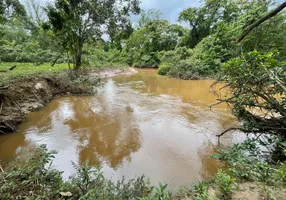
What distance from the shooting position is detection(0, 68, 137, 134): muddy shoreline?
3886mm

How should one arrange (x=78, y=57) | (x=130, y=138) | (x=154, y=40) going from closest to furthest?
(x=130, y=138), (x=78, y=57), (x=154, y=40)

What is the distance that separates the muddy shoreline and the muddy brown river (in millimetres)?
236

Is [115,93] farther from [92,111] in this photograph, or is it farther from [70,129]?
[70,129]

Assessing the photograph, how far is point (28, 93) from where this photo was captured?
5.17 metres

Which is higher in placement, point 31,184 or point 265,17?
point 265,17

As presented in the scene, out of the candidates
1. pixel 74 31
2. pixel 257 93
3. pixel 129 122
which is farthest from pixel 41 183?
pixel 74 31

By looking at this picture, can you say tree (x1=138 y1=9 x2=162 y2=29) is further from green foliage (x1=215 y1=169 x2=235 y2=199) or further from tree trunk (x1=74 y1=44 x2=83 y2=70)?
green foliage (x1=215 y1=169 x2=235 y2=199)

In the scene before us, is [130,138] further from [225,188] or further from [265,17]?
[265,17]

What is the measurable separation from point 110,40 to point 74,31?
80.4 inches

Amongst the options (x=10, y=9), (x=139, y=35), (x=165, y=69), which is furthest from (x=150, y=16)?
(x=10, y=9)

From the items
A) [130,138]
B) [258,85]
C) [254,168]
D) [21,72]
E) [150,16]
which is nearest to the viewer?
[254,168]

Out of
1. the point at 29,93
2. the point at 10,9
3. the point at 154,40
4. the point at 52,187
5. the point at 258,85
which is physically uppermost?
the point at 154,40

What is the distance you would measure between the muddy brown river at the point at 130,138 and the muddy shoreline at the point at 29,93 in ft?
0.77

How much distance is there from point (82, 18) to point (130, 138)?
23.4 feet
